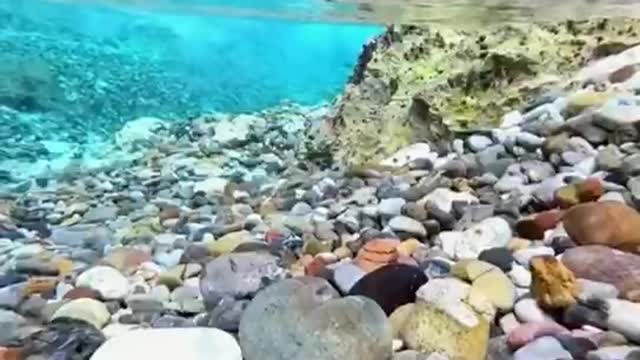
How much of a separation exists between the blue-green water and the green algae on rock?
3.60ft

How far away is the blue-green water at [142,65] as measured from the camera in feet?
15.4

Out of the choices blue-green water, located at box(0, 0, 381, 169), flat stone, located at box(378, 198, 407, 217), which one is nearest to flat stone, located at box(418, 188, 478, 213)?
flat stone, located at box(378, 198, 407, 217)

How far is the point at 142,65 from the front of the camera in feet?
19.1

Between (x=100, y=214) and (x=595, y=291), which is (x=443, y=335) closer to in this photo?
(x=595, y=291)

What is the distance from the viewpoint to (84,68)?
5.61 meters

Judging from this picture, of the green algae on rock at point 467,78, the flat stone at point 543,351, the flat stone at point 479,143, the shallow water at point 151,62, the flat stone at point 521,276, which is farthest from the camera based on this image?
the shallow water at point 151,62

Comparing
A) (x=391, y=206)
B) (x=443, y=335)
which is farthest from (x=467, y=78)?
(x=443, y=335)

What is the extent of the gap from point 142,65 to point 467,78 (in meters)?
3.45

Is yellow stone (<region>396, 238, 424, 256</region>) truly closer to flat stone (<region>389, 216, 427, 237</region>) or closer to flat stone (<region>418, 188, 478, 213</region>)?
flat stone (<region>389, 216, 427, 237</region>)

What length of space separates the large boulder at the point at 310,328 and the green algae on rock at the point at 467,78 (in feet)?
5.01

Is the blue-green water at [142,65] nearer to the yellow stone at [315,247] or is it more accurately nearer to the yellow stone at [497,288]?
the yellow stone at [315,247]

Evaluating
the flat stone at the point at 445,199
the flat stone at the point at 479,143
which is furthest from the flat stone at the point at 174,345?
the flat stone at the point at 479,143

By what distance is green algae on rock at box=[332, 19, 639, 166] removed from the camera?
276cm

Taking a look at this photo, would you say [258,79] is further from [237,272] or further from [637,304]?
[637,304]
